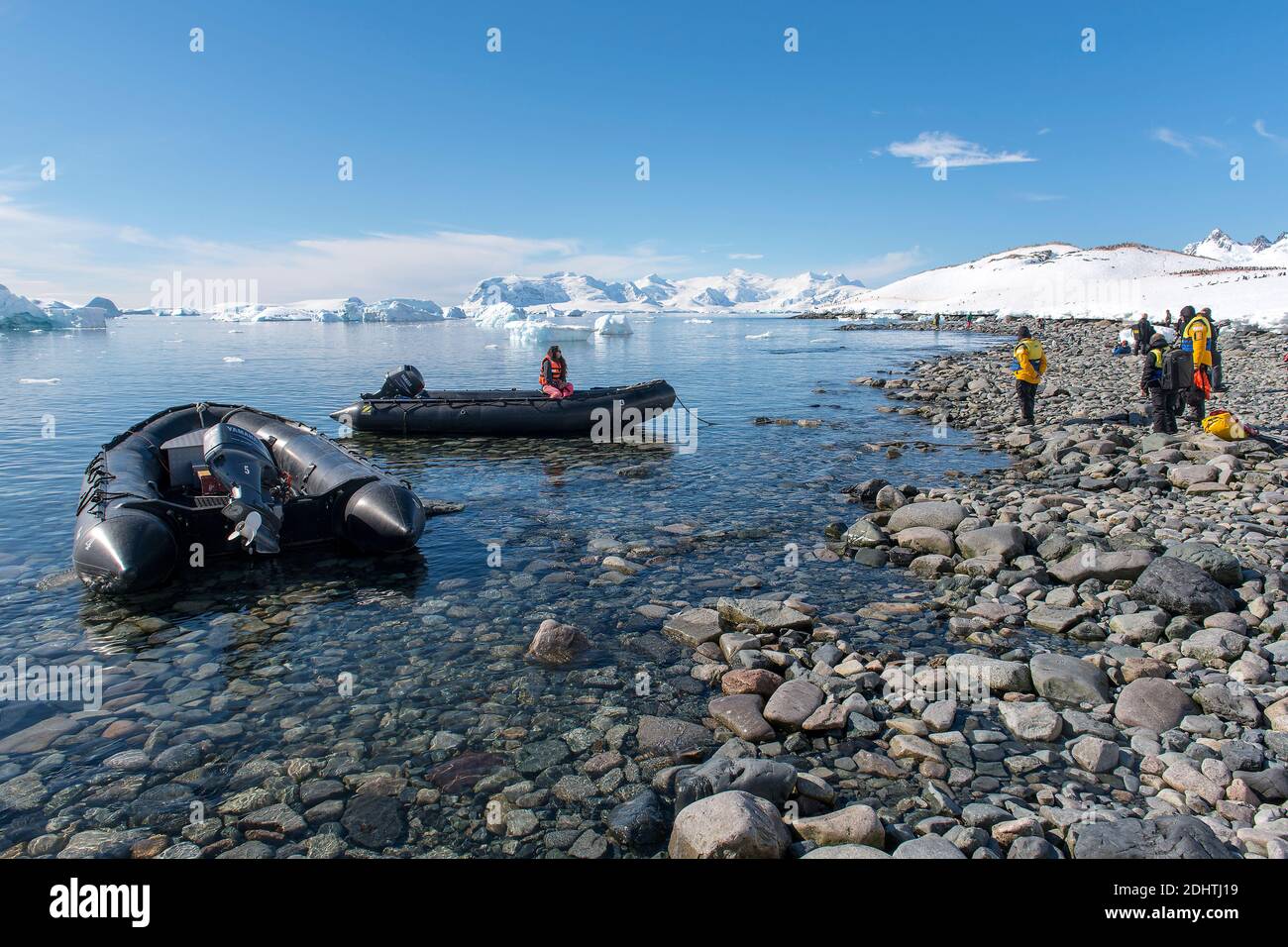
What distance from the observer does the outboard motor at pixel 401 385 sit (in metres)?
19.6

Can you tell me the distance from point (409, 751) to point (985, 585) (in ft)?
19.4

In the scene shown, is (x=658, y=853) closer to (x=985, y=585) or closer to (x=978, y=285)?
(x=985, y=585)

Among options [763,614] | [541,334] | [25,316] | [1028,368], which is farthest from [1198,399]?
[25,316]

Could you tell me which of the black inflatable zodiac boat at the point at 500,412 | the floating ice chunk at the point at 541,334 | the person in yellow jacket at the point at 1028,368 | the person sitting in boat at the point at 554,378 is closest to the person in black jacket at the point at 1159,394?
the person in yellow jacket at the point at 1028,368

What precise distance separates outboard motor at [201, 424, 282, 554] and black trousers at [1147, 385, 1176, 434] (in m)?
14.6

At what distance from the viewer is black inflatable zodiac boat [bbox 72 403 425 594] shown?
7957mm

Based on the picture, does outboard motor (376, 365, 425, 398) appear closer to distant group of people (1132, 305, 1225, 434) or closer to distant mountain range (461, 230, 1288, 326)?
distant group of people (1132, 305, 1225, 434)

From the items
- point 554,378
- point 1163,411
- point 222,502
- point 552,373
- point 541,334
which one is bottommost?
point 222,502

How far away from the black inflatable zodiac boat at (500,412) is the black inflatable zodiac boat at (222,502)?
652 centimetres

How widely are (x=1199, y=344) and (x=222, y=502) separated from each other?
15805mm

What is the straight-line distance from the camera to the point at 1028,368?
52.3 ft

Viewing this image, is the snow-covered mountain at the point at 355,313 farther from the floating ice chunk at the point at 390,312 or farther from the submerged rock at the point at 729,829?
the submerged rock at the point at 729,829

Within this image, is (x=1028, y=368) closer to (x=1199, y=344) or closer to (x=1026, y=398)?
(x=1026, y=398)
